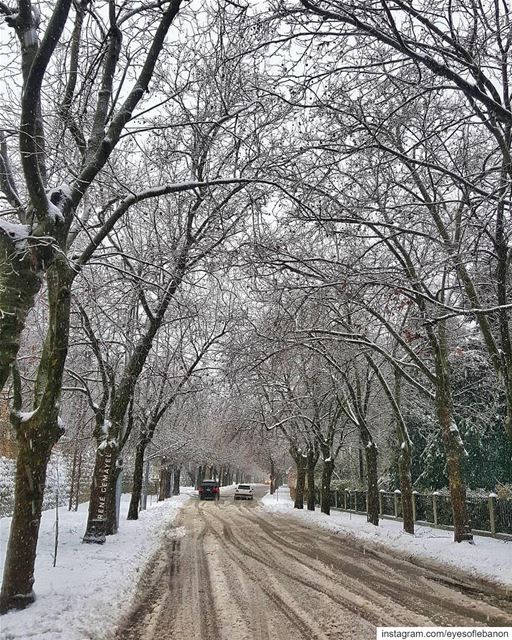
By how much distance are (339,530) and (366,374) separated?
6.23 meters

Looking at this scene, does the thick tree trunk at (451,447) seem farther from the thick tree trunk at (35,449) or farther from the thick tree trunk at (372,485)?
the thick tree trunk at (35,449)

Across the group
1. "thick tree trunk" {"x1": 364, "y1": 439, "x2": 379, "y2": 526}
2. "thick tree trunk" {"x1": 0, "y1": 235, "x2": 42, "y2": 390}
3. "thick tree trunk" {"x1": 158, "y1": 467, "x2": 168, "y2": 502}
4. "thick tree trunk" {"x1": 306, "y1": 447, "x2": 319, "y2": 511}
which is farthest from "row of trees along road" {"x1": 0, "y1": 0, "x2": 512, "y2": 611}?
"thick tree trunk" {"x1": 158, "y1": 467, "x2": 168, "y2": 502}

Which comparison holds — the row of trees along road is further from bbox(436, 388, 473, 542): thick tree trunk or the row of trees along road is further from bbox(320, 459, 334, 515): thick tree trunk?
bbox(320, 459, 334, 515): thick tree trunk

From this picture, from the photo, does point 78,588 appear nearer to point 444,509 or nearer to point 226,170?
point 226,170

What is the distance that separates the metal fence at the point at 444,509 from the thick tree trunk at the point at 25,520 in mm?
13241

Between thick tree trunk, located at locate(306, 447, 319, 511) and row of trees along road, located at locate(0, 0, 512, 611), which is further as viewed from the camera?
thick tree trunk, located at locate(306, 447, 319, 511)

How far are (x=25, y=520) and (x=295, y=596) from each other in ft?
14.0

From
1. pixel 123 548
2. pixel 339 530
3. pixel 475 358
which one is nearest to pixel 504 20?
pixel 123 548

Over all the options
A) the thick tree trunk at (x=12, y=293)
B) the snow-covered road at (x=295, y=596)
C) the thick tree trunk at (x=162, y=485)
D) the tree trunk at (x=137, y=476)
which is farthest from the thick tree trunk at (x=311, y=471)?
the thick tree trunk at (x=12, y=293)

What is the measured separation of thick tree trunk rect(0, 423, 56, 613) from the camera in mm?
6609

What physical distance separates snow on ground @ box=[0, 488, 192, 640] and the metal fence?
32.4ft

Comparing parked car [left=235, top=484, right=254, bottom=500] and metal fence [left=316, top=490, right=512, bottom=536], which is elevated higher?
metal fence [left=316, top=490, right=512, bottom=536]

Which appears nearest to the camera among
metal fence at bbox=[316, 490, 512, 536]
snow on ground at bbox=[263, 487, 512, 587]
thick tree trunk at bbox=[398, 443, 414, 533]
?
snow on ground at bbox=[263, 487, 512, 587]

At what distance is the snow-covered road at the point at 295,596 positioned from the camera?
6613 mm
